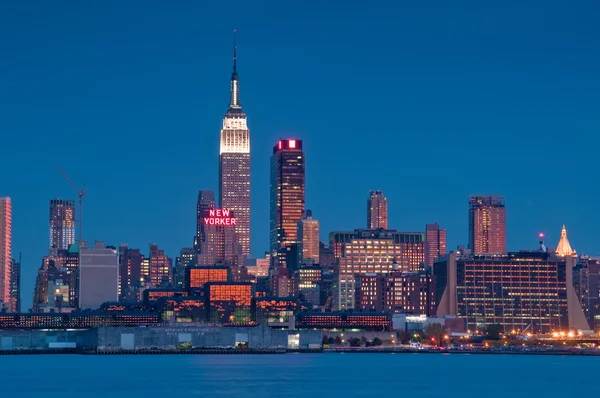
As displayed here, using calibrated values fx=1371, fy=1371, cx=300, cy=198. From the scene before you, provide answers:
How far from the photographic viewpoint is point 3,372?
18662cm

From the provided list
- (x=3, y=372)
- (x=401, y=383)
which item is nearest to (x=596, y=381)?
(x=401, y=383)

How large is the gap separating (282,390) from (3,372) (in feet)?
Answer: 188

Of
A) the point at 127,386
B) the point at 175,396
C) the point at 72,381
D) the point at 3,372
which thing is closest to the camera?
the point at 175,396

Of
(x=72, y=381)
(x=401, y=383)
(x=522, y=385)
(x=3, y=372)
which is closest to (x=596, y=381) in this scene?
(x=522, y=385)

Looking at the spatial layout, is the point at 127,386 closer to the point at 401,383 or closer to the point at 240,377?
the point at 240,377

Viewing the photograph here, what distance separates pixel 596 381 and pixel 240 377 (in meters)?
43.6

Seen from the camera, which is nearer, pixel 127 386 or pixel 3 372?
pixel 127 386

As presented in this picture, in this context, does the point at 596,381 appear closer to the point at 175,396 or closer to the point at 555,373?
the point at 555,373

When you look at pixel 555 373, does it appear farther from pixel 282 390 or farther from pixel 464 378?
pixel 282 390

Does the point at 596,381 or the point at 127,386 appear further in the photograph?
the point at 596,381

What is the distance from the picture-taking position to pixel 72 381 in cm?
16262

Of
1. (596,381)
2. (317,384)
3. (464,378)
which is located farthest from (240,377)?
(596,381)

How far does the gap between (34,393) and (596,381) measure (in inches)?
2700

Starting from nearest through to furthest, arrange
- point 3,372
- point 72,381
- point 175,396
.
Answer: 1. point 175,396
2. point 72,381
3. point 3,372
